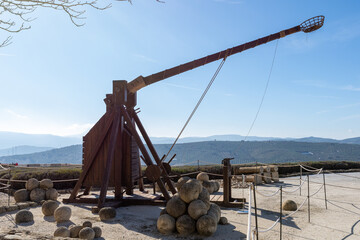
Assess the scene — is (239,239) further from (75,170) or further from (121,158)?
(75,170)

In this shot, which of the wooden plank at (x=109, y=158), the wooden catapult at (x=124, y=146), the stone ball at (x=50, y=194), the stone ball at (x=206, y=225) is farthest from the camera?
the stone ball at (x=50, y=194)

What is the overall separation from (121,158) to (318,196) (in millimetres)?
8101

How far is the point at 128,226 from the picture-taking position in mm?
7164

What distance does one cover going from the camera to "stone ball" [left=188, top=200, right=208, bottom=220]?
6.38 meters

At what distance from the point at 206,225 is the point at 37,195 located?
694cm

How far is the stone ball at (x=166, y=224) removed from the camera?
6445mm

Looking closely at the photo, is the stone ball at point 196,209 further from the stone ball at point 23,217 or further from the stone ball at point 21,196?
the stone ball at point 21,196

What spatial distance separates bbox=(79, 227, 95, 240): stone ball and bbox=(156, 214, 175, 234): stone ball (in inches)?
59.0

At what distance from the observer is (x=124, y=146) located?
10344 mm

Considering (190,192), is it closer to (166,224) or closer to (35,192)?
(166,224)

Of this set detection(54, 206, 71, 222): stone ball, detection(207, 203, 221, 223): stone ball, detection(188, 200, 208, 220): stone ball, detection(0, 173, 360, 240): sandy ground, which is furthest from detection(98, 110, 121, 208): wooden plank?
detection(207, 203, 221, 223): stone ball

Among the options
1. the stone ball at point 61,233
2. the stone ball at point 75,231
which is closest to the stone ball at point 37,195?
the stone ball at point 75,231

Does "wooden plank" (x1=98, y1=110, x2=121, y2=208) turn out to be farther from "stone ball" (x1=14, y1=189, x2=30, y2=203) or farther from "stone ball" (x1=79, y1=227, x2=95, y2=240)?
"stone ball" (x1=14, y1=189, x2=30, y2=203)

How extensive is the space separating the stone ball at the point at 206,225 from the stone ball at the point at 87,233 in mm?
2325
